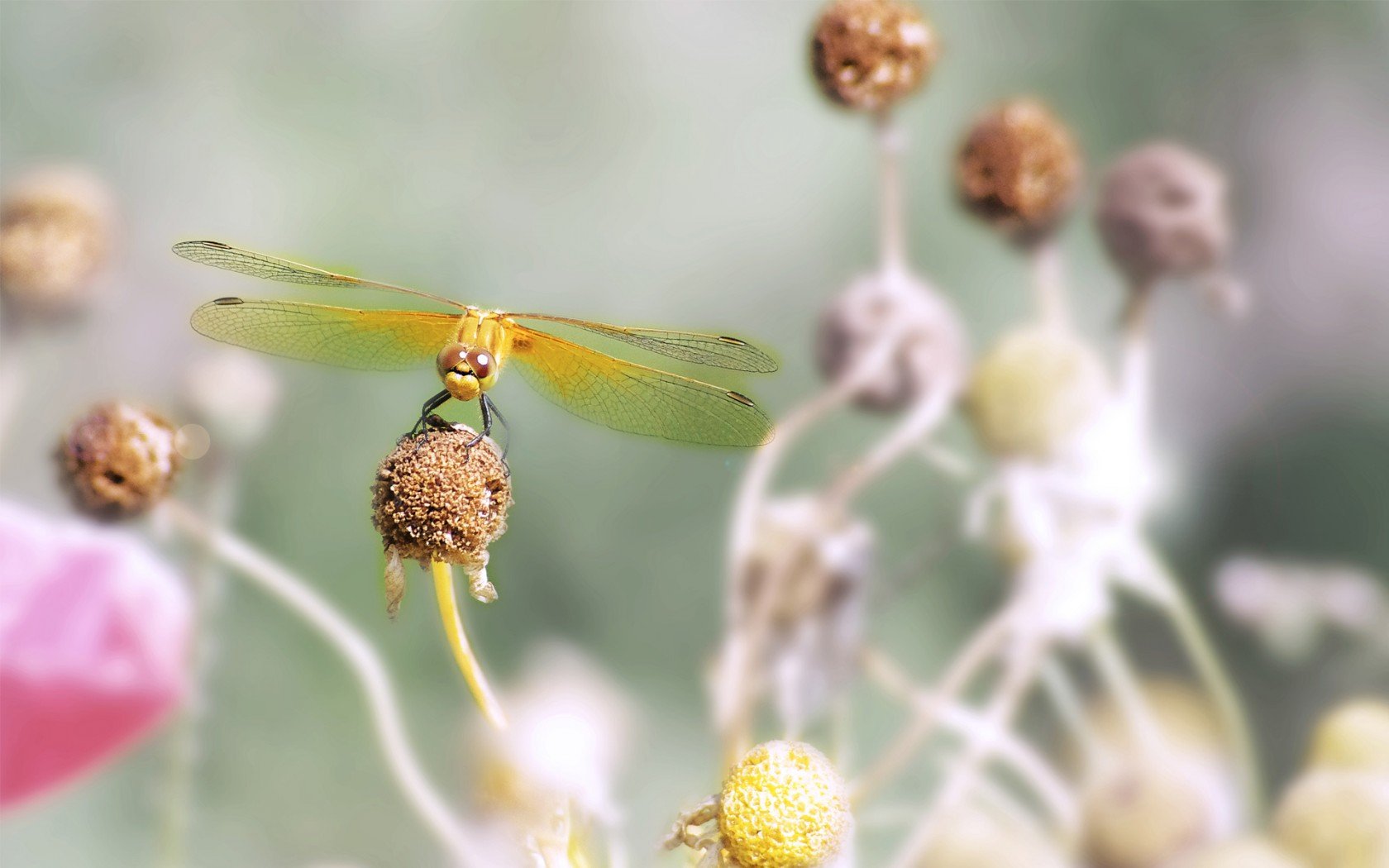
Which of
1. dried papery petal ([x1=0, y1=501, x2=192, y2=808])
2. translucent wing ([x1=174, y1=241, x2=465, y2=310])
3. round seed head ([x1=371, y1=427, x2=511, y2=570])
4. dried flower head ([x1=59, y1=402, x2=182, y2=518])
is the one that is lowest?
dried papery petal ([x1=0, y1=501, x2=192, y2=808])

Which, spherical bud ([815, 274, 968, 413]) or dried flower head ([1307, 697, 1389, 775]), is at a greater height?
spherical bud ([815, 274, 968, 413])

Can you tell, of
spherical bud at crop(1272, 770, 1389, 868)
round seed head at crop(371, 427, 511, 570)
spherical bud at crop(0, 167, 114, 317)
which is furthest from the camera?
spherical bud at crop(0, 167, 114, 317)

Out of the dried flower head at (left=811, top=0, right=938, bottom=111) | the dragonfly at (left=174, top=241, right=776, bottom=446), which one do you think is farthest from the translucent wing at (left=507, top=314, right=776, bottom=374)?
the dried flower head at (left=811, top=0, right=938, bottom=111)

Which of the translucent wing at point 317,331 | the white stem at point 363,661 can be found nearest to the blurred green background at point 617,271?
the white stem at point 363,661

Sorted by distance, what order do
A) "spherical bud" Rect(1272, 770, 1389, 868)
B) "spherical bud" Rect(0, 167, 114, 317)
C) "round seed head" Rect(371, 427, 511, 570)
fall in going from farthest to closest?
"spherical bud" Rect(0, 167, 114, 317) < "spherical bud" Rect(1272, 770, 1389, 868) < "round seed head" Rect(371, 427, 511, 570)

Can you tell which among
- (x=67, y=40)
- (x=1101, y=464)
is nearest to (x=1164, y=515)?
(x=1101, y=464)

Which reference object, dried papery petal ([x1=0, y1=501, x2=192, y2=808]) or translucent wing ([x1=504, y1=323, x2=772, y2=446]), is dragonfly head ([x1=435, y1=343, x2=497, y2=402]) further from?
dried papery petal ([x1=0, y1=501, x2=192, y2=808])

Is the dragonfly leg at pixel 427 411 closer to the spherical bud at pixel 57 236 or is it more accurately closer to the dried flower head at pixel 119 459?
the dried flower head at pixel 119 459
